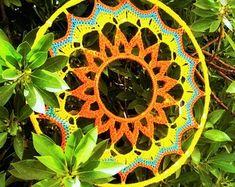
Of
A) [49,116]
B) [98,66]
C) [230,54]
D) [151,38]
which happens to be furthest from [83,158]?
[230,54]

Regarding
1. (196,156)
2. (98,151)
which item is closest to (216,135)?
(196,156)

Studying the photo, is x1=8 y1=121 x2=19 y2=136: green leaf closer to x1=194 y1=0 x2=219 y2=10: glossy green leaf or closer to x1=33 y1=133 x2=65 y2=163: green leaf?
x1=33 y1=133 x2=65 y2=163: green leaf

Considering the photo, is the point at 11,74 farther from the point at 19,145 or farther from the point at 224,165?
the point at 224,165

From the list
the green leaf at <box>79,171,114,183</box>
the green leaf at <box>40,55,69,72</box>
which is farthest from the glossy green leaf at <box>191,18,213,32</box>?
the green leaf at <box>79,171,114,183</box>

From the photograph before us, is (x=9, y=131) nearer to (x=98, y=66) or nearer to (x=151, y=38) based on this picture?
(x=98, y=66)

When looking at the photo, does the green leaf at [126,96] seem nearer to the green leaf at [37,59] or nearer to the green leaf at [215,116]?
the green leaf at [215,116]

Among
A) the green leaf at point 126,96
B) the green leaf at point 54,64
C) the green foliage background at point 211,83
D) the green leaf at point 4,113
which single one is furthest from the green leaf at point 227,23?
the green leaf at point 4,113
